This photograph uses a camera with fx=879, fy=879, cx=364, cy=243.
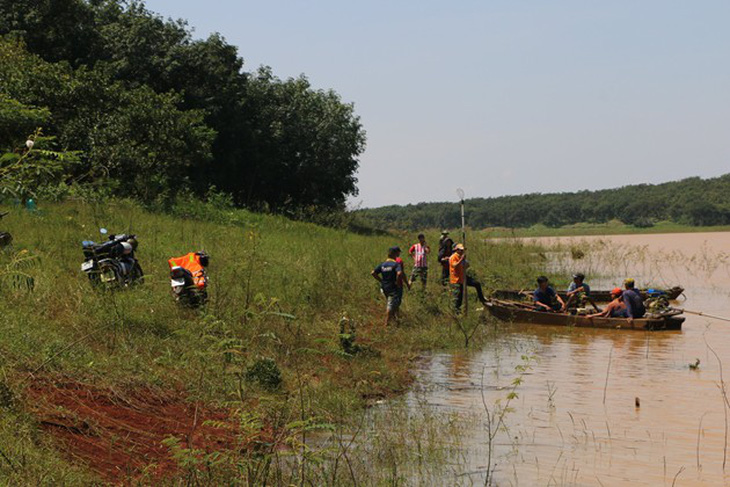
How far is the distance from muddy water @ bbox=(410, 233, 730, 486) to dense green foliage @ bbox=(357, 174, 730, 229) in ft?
265

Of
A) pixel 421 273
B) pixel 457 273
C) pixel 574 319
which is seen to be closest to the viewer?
pixel 457 273

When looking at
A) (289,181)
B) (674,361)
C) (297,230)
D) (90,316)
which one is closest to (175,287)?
(90,316)

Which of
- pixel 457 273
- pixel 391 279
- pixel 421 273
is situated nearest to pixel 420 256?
pixel 421 273

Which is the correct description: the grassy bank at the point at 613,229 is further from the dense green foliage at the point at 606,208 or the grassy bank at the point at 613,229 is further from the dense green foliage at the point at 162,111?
the dense green foliage at the point at 162,111

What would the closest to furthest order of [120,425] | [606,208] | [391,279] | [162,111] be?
[120,425] < [391,279] < [162,111] < [606,208]

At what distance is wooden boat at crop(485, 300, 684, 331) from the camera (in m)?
18.5

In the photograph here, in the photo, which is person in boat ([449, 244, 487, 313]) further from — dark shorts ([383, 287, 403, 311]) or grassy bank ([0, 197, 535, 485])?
dark shorts ([383, 287, 403, 311])

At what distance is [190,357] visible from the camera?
35.6 feet

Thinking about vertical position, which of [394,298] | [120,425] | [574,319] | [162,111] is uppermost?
[162,111]

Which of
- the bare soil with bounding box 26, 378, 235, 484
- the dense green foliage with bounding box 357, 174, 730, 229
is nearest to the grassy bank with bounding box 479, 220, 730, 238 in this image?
the dense green foliage with bounding box 357, 174, 730, 229

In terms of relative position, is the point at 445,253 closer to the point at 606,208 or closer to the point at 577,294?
the point at 577,294

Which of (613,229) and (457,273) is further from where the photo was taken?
(613,229)

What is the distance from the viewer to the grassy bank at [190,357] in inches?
270

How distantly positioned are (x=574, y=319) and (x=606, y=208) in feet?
355
